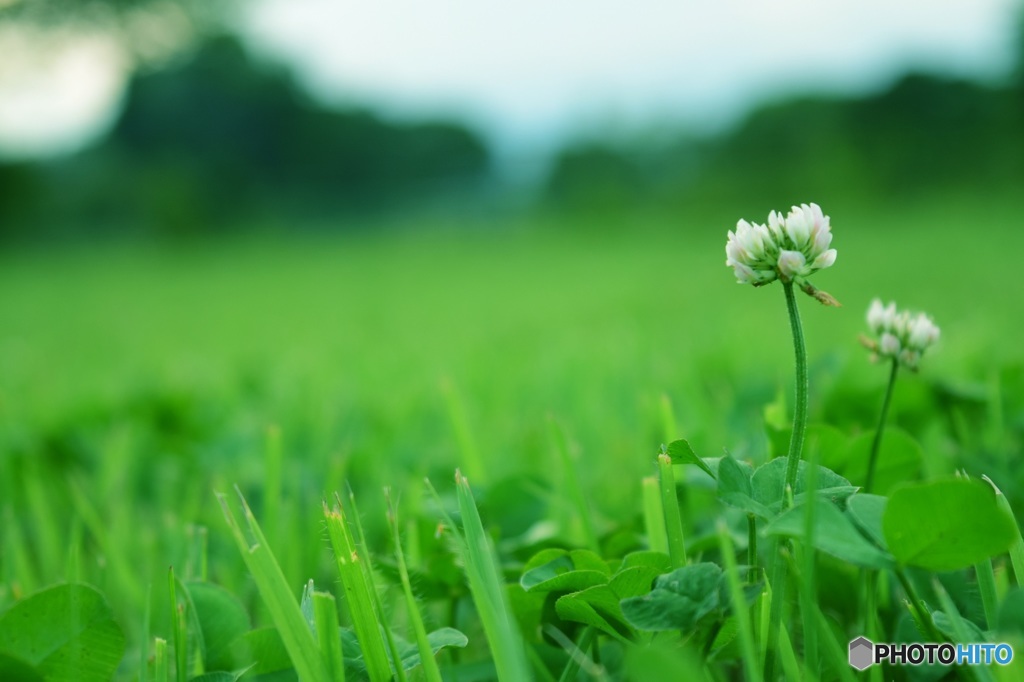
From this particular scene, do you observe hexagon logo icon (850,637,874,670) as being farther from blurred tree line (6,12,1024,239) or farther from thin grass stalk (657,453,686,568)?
blurred tree line (6,12,1024,239)

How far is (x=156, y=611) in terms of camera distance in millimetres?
659

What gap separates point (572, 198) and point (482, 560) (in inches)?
459

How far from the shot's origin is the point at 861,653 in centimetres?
44

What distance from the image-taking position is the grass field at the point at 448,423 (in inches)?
24.4

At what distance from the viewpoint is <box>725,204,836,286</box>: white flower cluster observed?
401mm

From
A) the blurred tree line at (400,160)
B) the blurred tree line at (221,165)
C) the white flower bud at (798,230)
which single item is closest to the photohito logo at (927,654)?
the white flower bud at (798,230)

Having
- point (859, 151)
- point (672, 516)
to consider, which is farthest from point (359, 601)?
point (859, 151)

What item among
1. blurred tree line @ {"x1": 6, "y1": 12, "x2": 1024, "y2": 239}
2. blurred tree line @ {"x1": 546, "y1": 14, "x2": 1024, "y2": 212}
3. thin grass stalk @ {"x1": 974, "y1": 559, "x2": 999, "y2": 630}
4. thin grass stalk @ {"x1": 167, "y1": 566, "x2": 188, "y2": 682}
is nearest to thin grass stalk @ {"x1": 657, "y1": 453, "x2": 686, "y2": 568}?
thin grass stalk @ {"x1": 974, "y1": 559, "x2": 999, "y2": 630}

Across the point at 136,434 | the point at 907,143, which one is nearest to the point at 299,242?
the point at 907,143

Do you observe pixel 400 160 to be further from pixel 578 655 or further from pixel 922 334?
pixel 578 655

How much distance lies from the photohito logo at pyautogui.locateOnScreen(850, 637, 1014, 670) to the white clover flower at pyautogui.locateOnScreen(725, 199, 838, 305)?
177mm

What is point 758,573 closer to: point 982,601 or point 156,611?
point 982,601

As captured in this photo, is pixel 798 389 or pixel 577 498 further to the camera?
pixel 577 498

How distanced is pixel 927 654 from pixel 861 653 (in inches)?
1.3
